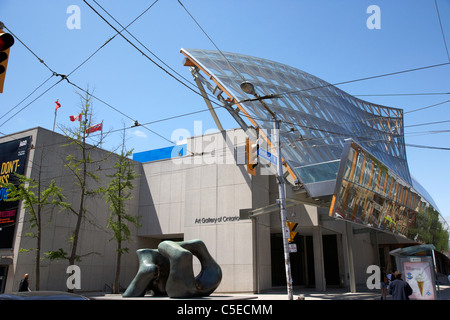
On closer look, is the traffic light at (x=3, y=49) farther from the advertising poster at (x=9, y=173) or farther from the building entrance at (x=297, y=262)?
the building entrance at (x=297, y=262)

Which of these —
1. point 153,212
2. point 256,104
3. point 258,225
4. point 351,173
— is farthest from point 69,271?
point 351,173

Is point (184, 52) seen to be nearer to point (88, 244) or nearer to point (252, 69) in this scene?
point (252, 69)

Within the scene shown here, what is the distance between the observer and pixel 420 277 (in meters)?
15.8

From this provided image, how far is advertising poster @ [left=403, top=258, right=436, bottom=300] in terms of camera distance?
1557 centimetres

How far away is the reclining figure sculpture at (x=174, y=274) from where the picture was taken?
17.5 meters

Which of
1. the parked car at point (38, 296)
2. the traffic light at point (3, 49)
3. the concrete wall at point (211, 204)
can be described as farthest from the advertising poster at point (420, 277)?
the traffic light at point (3, 49)

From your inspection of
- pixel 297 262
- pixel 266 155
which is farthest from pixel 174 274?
pixel 297 262

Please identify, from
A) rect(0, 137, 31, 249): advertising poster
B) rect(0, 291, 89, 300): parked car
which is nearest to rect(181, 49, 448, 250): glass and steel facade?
rect(0, 291, 89, 300): parked car

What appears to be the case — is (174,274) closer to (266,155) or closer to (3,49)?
(266,155)

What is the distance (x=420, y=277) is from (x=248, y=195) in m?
13.9

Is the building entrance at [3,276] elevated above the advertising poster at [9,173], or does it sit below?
below

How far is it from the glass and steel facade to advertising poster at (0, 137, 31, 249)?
1514 centimetres

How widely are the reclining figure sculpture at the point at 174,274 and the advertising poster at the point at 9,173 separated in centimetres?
1334

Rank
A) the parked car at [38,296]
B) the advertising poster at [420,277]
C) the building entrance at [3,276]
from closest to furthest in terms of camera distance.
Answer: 1. the parked car at [38,296]
2. the advertising poster at [420,277]
3. the building entrance at [3,276]
